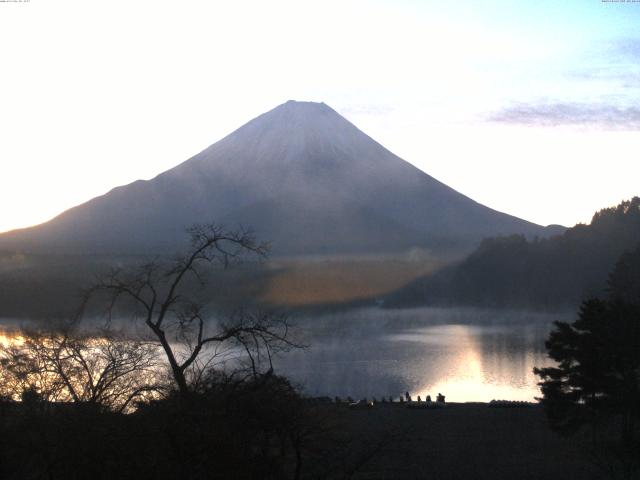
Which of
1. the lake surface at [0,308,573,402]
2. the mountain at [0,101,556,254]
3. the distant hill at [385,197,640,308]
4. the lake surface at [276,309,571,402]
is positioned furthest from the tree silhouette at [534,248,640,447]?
the mountain at [0,101,556,254]

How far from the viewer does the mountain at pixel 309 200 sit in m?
66.9

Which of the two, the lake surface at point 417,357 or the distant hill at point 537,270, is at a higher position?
the distant hill at point 537,270

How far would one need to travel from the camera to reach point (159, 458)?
404 cm

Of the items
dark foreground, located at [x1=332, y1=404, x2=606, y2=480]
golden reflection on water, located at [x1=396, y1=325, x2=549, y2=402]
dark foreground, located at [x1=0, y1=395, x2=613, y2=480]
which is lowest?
golden reflection on water, located at [x1=396, y1=325, x2=549, y2=402]

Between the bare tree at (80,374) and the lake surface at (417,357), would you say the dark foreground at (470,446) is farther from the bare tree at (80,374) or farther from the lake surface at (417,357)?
the bare tree at (80,374)

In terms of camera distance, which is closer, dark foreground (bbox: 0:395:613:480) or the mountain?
dark foreground (bbox: 0:395:613:480)

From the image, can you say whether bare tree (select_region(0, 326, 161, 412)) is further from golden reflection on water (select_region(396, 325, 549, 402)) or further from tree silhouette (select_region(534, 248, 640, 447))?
golden reflection on water (select_region(396, 325, 549, 402))

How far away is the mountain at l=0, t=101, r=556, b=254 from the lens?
6694cm

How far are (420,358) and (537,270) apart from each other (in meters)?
25.5

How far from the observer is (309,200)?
74.5m

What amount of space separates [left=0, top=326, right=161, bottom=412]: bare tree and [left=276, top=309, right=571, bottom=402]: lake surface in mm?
4753

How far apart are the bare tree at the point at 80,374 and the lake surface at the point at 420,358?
15.6 ft

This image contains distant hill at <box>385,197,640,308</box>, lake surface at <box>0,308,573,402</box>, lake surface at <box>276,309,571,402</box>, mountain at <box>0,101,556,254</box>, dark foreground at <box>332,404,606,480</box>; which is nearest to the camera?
dark foreground at <box>332,404,606,480</box>

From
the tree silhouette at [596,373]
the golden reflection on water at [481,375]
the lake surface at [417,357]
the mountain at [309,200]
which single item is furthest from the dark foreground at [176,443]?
the mountain at [309,200]
